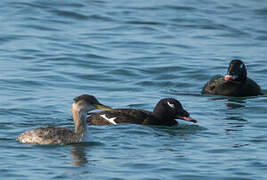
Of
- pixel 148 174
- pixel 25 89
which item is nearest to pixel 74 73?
pixel 25 89

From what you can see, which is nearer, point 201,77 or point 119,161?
point 119,161

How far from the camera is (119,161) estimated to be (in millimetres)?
11688

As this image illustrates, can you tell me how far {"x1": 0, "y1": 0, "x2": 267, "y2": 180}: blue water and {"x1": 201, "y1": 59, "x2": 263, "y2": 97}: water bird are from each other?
335mm

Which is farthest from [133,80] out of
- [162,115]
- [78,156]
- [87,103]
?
[78,156]

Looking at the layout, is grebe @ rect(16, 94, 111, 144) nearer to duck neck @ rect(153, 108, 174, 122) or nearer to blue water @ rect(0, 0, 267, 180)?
blue water @ rect(0, 0, 267, 180)

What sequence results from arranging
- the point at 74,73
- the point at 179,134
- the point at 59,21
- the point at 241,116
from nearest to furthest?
1. the point at 179,134
2. the point at 241,116
3. the point at 74,73
4. the point at 59,21

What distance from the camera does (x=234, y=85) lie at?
60.0 ft

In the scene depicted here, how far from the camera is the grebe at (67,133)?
12.5 metres

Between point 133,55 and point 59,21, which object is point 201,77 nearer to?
point 133,55

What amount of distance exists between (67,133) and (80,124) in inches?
10.2

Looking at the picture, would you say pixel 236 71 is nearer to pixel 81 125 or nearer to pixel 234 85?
pixel 234 85

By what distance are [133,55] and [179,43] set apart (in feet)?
7.68

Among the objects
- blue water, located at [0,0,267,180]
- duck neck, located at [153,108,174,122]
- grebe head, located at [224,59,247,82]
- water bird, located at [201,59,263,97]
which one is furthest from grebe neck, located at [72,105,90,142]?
grebe head, located at [224,59,247,82]

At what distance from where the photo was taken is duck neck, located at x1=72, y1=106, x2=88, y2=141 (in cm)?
1275
